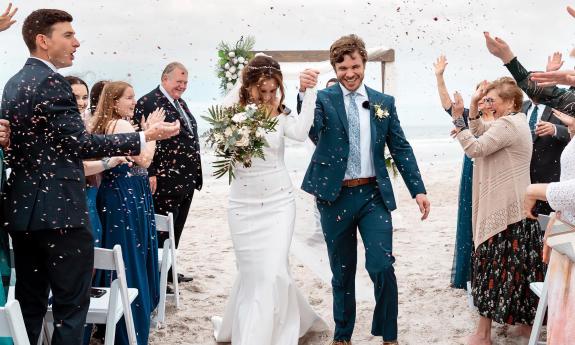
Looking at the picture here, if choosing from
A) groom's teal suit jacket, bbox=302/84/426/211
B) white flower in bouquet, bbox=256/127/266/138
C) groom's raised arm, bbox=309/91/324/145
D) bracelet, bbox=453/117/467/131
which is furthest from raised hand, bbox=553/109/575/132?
white flower in bouquet, bbox=256/127/266/138

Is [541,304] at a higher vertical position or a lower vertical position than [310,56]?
lower

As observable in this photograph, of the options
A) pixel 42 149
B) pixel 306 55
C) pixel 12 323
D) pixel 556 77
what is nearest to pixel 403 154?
pixel 556 77

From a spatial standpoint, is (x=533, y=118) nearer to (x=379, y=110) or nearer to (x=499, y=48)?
(x=379, y=110)

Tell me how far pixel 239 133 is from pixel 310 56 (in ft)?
20.3

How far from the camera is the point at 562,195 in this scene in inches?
100

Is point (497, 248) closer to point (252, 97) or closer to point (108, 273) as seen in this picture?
point (252, 97)

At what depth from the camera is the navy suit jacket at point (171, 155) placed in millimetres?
6191

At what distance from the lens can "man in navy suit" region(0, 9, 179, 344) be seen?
326cm

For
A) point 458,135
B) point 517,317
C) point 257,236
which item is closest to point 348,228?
point 257,236

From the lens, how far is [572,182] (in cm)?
252

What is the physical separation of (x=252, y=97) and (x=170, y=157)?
77.4 inches

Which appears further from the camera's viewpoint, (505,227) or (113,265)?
(505,227)

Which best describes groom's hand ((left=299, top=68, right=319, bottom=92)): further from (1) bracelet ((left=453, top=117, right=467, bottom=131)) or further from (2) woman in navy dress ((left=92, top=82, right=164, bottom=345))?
(2) woman in navy dress ((left=92, top=82, right=164, bottom=345))

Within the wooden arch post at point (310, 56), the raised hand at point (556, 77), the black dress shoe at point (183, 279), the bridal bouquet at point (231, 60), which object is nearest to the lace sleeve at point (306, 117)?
the raised hand at point (556, 77)
